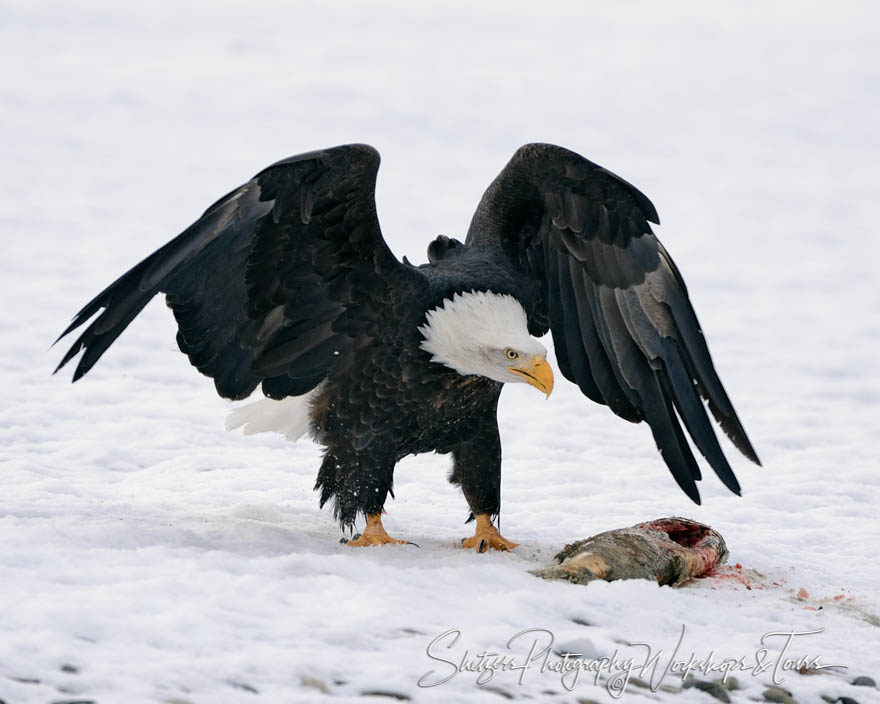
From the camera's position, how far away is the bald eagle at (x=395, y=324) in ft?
14.4

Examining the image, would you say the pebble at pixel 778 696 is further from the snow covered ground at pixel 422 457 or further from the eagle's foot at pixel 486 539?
the eagle's foot at pixel 486 539

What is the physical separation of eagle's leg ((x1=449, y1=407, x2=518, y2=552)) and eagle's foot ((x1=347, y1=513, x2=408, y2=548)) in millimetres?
343

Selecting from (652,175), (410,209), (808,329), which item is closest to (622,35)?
(652,175)

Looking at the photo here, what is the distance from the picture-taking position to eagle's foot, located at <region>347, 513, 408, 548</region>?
4.65 meters

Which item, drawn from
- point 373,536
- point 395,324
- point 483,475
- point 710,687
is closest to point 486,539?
point 483,475

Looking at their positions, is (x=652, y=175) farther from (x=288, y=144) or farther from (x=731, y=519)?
(x=731, y=519)

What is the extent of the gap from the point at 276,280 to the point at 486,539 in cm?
126

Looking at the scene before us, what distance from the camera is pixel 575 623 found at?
3518 mm

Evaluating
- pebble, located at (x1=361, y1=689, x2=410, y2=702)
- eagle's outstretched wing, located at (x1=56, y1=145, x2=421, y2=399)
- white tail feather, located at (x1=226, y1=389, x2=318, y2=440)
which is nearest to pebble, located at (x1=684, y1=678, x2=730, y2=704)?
pebble, located at (x1=361, y1=689, x2=410, y2=702)

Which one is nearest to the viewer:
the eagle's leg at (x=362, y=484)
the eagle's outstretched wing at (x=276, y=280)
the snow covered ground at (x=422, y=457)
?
the snow covered ground at (x=422, y=457)

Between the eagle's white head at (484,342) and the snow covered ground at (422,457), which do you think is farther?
the eagle's white head at (484,342)

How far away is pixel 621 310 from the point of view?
15.5ft

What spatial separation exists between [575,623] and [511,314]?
1366mm

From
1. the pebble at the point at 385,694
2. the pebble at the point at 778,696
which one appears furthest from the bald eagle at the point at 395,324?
the pebble at the point at 385,694
